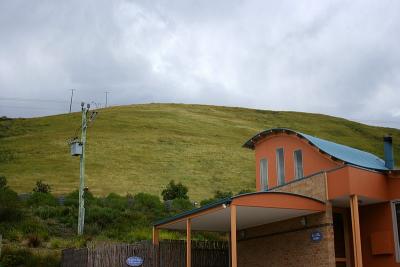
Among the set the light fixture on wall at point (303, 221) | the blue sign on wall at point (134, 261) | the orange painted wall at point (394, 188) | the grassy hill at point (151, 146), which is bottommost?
the blue sign on wall at point (134, 261)

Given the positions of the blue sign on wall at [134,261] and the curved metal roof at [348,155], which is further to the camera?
the blue sign on wall at [134,261]

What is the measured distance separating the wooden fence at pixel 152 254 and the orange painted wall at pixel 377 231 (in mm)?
6786

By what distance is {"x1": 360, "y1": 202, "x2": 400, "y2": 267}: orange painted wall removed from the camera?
1675cm

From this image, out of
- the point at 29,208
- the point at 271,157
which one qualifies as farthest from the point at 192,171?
the point at 271,157

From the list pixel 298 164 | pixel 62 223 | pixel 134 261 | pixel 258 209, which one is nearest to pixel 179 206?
pixel 62 223

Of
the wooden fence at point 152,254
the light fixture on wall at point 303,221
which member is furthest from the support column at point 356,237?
the wooden fence at point 152,254

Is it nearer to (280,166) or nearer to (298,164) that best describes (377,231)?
(298,164)

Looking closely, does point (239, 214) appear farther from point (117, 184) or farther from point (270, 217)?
point (117, 184)

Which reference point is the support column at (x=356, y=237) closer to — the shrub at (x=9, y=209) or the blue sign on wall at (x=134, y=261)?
the blue sign on wall at (x=134, y=261)

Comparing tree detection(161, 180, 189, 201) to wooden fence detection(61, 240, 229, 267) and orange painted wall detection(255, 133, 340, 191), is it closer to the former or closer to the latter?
wooden fence detection(61, 240, 229, 267)

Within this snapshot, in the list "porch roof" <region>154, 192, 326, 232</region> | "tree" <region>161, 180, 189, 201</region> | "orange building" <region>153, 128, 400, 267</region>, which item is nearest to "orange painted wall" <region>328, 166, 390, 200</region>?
"orange building" <region>153, 128, 400, 267</region>

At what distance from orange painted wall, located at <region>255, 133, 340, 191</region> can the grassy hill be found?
26.6m

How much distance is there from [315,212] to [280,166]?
13.5 ft

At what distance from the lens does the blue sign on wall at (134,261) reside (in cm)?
1972
